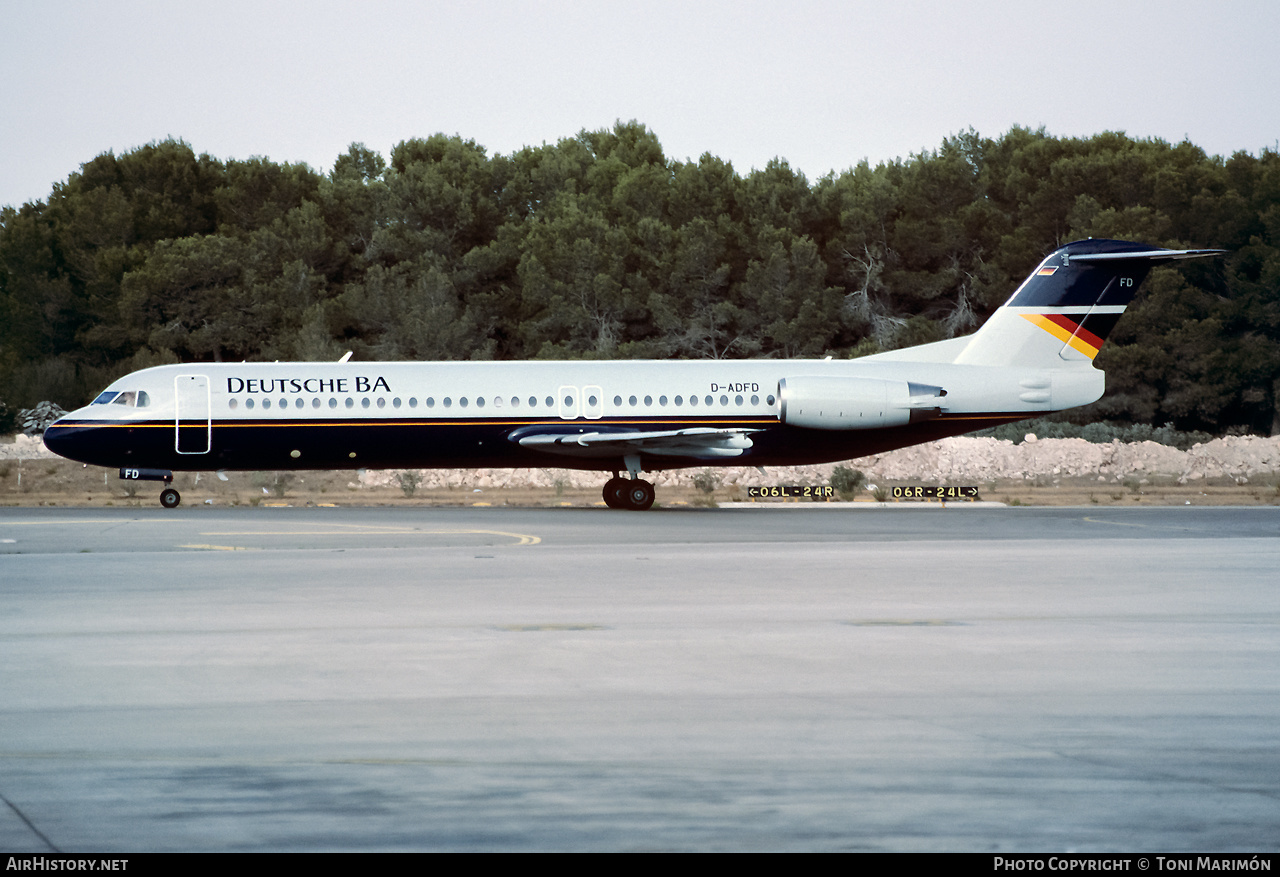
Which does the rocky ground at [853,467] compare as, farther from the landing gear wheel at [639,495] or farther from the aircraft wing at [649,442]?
the aircraft wing at [649,442]

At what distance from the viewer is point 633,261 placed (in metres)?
52.5

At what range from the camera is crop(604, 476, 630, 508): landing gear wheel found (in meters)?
27.9

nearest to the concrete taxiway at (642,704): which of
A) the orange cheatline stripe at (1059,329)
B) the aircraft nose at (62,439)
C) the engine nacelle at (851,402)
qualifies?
the engine nacelle at (851,402)

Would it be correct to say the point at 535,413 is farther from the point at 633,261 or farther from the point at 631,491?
the point at 633,261

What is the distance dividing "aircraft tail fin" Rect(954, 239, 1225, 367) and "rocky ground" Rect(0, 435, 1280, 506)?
201 inches

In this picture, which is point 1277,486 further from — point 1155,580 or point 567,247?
point 567,247

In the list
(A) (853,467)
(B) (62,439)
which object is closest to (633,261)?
(A) (853,467)

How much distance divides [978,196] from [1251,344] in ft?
39.3

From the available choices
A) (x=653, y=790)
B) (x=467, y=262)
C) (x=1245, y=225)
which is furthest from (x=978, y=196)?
(x=653, y=790)

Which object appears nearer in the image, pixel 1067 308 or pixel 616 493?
pixel 616 493

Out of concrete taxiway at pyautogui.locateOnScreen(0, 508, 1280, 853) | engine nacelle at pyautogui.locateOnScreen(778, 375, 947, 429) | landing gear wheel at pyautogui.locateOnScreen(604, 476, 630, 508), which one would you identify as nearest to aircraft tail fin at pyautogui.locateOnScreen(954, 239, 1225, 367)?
engine nacelle at pyautogui.locateOnScreen(778, 375, 947, 429)

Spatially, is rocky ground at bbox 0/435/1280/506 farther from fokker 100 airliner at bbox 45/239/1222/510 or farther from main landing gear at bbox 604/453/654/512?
fokker 100 airliner at bbox 45/239/1222/510

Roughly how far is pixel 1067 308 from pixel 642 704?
23094 mm

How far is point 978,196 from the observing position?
53.8 metres
